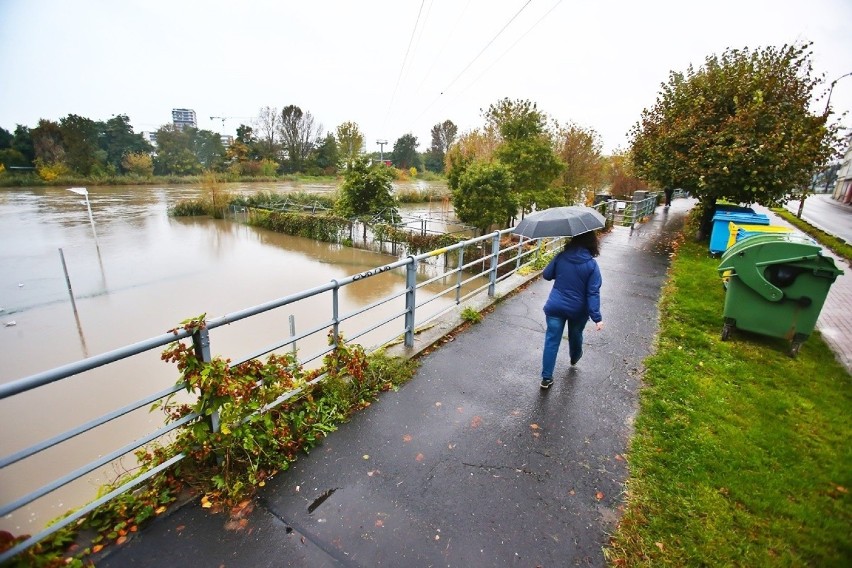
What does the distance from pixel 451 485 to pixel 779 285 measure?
4910 mm

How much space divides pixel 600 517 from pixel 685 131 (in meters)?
12.9

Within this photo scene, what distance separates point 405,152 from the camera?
8025 centimetres

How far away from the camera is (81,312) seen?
11.2m

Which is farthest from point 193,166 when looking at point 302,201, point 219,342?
point 219,342

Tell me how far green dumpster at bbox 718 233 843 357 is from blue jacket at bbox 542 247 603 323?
2.57 m

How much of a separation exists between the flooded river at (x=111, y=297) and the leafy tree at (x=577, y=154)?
1387 centimetres

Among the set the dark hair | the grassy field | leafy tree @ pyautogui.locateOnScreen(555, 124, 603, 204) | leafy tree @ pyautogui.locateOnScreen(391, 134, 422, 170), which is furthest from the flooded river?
leafy tree @ pyautogui.locateOnScreen(391, 134, 422, 170)

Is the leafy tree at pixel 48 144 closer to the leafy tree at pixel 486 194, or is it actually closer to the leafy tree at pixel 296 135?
the leafy tree at pixel 296 135

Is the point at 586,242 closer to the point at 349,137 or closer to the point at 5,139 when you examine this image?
the point at 349,137

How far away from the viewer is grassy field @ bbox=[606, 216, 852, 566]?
7.97 ft

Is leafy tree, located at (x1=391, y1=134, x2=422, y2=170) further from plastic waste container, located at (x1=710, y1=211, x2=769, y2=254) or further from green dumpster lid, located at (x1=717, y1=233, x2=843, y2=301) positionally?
green dumpster lid, located at (x1=717, y1=233, x2=843, y2=301)

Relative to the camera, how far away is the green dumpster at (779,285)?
457 centimetres

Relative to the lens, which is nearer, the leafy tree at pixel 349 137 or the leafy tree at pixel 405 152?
the leafy tree at pixel 349 137

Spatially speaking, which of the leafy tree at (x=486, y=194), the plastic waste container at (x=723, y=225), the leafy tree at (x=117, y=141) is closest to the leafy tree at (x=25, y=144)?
the leafy tree at (x=117, y=141)
